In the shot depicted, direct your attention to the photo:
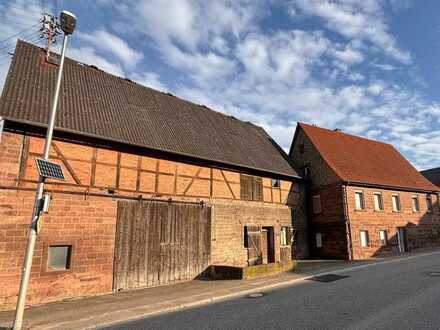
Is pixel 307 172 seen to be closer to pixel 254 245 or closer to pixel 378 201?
pixel 378 201

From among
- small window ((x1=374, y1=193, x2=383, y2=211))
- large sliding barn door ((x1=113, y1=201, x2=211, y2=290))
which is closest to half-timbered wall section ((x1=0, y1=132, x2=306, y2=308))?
large sliding barn door ((x1=113, y1=201, x2=211, y2=290))

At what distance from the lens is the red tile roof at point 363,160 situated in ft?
75.7

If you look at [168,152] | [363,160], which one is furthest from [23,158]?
[363,160]

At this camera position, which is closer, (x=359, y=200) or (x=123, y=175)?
(x=123, y=175)

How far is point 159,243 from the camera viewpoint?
1393cm

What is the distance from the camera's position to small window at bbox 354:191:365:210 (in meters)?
21.8

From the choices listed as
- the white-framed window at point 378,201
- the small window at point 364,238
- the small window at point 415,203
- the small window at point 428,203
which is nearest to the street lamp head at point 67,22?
the small window at point 364,238

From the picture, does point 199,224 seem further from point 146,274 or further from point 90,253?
point 90,253

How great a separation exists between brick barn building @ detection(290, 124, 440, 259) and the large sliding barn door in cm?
1003

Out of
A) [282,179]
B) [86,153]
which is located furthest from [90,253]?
[282,179]

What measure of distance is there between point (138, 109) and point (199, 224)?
6896 millimetres

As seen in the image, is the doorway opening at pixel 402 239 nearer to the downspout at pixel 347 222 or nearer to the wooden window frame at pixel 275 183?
the downspout at pixel 347 222

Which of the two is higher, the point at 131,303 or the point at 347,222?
the point at 347,222

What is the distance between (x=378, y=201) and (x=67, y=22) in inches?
894
